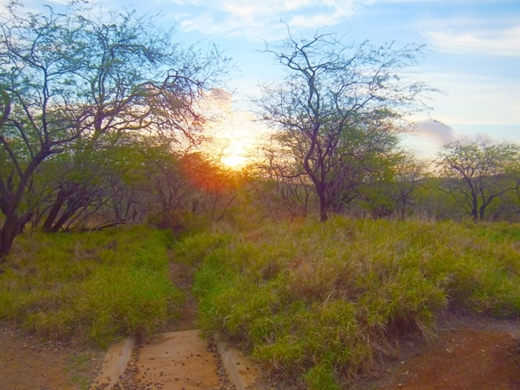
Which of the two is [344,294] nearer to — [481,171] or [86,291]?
[86,291]

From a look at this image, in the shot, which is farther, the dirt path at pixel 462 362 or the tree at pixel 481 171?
the tree at pixel 481 171

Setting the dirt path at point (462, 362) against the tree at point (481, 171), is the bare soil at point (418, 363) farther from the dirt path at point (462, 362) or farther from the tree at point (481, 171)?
the tree at point (481, 171)

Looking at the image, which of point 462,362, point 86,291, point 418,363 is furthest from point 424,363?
point 86,291

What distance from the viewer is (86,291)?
18.6ft

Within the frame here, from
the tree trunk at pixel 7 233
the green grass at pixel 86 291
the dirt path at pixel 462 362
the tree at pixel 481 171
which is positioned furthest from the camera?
the tree at pixel 481 171

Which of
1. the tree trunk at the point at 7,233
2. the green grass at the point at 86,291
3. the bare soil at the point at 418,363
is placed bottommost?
the bare soil at the point at 418,363

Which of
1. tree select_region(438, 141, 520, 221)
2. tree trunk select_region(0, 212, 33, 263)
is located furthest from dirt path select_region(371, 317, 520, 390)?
tree select_region(438, 141, 520, 221)

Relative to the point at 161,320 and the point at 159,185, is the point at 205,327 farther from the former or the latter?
the point at 159,185

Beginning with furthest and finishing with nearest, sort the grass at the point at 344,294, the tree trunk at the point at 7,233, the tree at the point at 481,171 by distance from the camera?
the tree at the point at 481,171
the tree trunk at the point at 7,233
the grass at the point at 344,294

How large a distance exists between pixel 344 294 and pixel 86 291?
10.9ft

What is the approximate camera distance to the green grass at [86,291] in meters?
5.01

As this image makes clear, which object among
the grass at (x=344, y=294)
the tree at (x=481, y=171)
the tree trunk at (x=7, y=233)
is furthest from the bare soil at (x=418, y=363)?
the tree at (x=481, y=171)

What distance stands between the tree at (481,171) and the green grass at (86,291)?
59.5 feet

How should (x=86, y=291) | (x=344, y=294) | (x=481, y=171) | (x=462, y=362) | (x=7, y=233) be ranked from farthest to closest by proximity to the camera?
(x=481, y=171) → (x=7, y=233) → (x=86, y=291) → (x=344, y=294) → (x=462, y=362)
